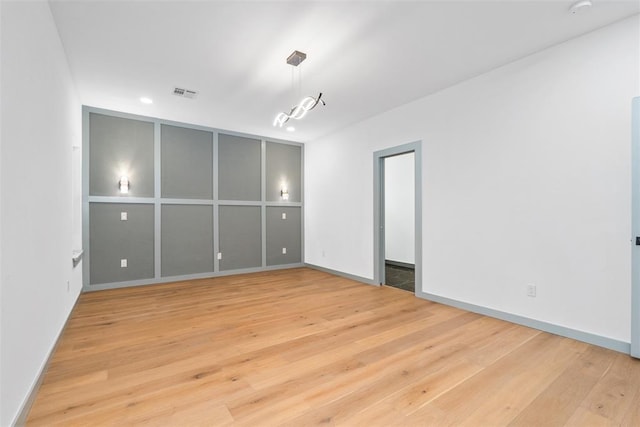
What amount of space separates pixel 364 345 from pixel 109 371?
2003 millimetres

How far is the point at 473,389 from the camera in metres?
1.91

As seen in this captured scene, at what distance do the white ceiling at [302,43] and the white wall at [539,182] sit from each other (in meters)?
0.30

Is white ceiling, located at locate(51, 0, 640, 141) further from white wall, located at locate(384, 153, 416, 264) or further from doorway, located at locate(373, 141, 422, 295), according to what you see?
white wall, located at locate(384, 153, 416, 264)

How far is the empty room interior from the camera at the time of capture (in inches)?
69.5

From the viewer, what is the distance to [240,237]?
5.80m

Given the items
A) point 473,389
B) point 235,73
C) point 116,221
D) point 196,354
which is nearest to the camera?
point 473,389

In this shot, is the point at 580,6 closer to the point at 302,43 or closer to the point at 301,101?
the point at 302,43

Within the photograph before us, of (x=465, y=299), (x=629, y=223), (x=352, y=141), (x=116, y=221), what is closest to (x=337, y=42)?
(x=352, y=141)

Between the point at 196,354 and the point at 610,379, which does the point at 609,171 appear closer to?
the point at 610,379

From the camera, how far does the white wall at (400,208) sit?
6.55 m

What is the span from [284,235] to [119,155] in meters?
3.31

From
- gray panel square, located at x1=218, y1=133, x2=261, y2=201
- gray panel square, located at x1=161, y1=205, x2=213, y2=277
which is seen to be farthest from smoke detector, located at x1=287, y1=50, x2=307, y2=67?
gray panel square, located at x1=161, y1=205, x2=213, y2=277

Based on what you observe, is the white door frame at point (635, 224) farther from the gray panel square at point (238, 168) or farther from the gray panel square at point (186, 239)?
the gray panel square at point (186, 239)

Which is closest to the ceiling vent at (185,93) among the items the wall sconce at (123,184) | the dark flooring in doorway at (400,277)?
the wall sconce at (123,184)
